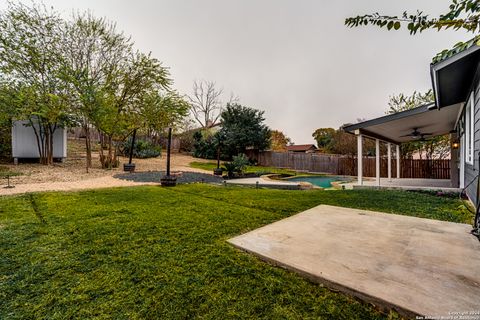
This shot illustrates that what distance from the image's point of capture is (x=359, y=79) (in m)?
11.5

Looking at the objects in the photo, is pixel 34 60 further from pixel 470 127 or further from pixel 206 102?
pixel 206 102

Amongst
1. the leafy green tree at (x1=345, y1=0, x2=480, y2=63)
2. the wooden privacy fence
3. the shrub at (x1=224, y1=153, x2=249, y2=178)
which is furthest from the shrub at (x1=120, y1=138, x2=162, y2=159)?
the leafy green tree at (x1=345, y1=0, x2=480, y2=63)

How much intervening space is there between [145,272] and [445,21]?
272cm

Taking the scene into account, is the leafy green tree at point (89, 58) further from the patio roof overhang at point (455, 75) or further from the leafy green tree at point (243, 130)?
the patio roof overhang at point (455, 75)

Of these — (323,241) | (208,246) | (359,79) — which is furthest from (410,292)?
(359,79)

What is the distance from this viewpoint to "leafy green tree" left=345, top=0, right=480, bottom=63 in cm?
112

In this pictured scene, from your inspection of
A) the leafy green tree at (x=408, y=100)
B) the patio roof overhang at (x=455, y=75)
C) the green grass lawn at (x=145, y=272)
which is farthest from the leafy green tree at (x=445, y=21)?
the leafy green tree at (x=408, y=100)

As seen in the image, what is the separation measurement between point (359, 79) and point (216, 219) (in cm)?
1159

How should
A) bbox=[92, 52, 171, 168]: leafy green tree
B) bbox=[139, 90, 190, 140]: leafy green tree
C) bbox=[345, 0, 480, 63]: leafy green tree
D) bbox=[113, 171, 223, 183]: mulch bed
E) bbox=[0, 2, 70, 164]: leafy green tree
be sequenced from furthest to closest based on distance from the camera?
bbox=[139, 90, 190, 140]: leafy green tree → bbox=[92, 52, 171, 168]: leafy green tree → bbox=[0, 2, 70, 164]: leafy green tree → bbox=[113, 171, 223, 183]: mulch bed → bbox=[345, 0, 480, 63]: leafy green tree

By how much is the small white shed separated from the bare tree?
1700 centimetres

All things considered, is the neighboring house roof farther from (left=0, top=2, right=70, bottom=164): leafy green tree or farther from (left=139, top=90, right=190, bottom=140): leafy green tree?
(left=0, top=2, right=70, bottom=164): leafy green tree

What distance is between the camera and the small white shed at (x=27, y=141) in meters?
10.9

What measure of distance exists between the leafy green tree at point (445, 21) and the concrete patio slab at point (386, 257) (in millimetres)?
1587

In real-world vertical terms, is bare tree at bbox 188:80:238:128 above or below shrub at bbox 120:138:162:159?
above
